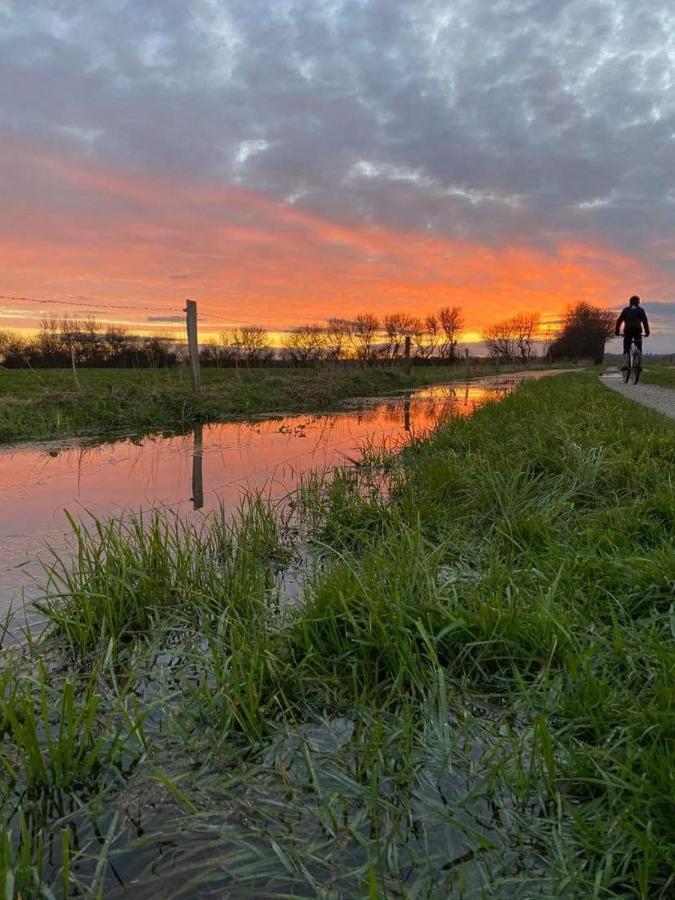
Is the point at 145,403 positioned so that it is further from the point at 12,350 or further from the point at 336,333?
the point at 12,350

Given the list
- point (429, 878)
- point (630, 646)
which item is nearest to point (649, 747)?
point (630, 646)

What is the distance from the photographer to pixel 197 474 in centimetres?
617

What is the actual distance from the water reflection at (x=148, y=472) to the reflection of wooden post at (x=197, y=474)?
11mm

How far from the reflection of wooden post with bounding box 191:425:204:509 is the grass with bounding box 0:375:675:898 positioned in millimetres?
1780

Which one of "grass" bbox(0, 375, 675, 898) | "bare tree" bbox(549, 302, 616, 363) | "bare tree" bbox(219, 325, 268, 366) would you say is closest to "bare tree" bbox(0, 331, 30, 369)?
"bare tree" bbox(219, 325, 268, 366)

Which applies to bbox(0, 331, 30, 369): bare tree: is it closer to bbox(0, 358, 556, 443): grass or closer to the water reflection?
bbox(0, 358, 556, 443): grass

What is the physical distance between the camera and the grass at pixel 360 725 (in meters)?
1.33

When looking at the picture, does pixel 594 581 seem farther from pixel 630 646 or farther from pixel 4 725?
pixel 4 725

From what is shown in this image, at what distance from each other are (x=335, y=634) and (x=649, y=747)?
1173mm

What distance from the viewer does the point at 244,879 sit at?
4.33 feet

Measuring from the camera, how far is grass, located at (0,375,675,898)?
133 cm

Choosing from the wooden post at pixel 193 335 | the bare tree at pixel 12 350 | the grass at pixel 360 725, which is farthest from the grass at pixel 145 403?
the bare tree at pixel 12 350

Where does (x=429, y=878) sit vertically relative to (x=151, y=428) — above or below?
below

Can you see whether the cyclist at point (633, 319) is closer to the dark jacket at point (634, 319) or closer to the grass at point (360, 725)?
the dark jacket at point (634, 319)
